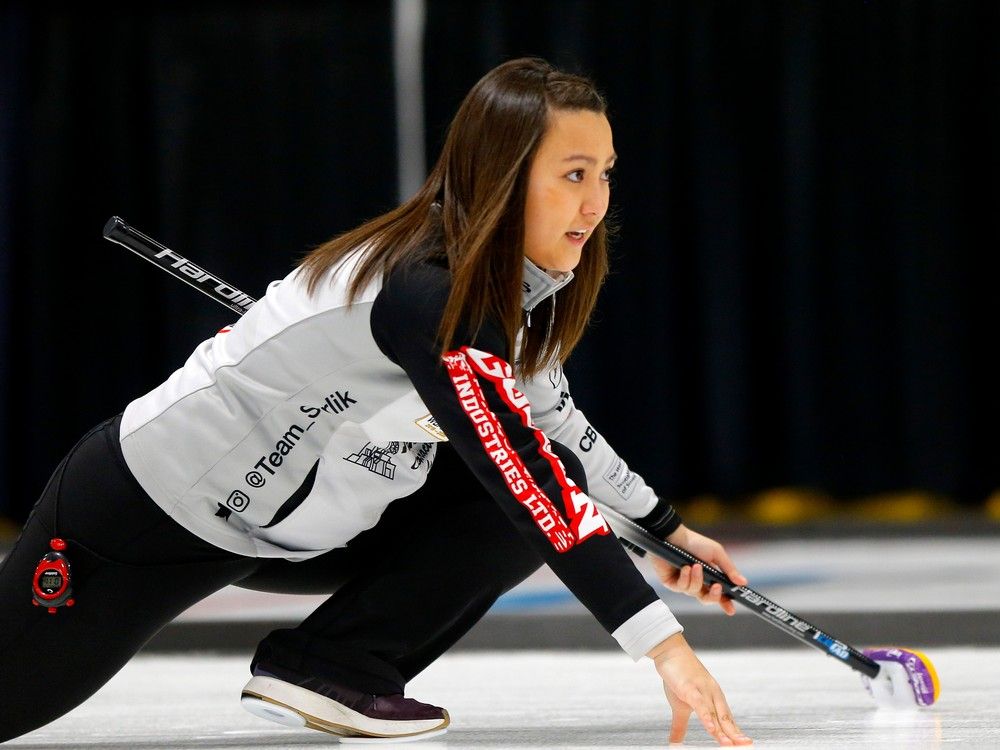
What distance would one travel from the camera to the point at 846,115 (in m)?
3.38

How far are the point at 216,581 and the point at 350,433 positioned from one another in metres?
0.22

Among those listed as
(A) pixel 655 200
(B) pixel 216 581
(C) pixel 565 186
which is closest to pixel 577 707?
(B) pixel 216 581

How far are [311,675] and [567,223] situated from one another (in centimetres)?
56

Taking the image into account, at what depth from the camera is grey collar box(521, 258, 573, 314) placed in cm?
122

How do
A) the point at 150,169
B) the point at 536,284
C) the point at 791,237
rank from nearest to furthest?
the point at 536,284 < the point at 791,237 < the point at 150,169

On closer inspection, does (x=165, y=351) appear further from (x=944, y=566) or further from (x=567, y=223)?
(x=567, y=223)

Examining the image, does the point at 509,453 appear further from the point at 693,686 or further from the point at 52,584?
the point at 52,584

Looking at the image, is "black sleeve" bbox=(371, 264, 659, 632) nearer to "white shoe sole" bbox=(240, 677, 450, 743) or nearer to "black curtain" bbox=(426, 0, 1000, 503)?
"white shoe sole" bbox=(240, 677, 450, 743)

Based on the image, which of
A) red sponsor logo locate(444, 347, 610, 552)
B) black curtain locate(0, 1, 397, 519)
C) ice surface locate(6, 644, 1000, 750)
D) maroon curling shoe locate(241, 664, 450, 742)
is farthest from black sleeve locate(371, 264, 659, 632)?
black curtain locate(0, 1, 397, 519)

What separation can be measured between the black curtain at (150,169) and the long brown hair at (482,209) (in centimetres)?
238

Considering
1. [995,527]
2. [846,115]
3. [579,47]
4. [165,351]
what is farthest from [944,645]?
[165,351]

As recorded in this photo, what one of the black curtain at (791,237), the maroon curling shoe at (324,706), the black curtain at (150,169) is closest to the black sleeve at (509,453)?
the maroon curling shoe at (324,706)

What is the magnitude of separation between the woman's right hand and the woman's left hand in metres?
0.26

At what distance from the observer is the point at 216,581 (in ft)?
4.39
